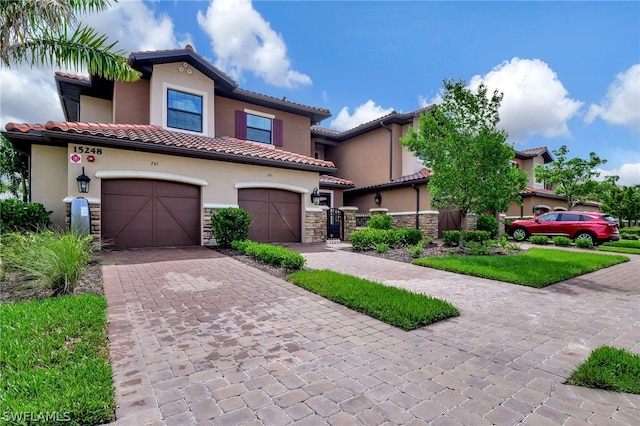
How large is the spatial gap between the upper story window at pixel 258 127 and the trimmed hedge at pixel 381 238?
723cm

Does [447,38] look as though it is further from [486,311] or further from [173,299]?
[173,299]

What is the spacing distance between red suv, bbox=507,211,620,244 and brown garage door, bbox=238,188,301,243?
1302cm

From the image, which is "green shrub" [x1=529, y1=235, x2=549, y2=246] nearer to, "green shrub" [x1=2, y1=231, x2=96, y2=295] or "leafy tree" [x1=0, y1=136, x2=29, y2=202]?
"green shrub" [x1=2, y1=231, x2=96, y2=295]

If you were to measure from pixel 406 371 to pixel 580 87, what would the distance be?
15.4 m

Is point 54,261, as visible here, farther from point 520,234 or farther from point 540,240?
point 520,234

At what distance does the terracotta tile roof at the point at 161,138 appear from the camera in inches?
376

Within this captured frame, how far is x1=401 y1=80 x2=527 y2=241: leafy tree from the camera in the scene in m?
10.5

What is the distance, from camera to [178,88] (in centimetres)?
1323

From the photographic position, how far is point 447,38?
34.6 feet

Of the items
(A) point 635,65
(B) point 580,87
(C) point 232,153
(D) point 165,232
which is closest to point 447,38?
(A) point 635,65

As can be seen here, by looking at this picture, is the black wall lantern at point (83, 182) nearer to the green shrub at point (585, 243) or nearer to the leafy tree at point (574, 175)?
the green shrub at point (585, 243)

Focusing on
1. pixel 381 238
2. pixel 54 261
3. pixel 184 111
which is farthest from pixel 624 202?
pixel 54 261

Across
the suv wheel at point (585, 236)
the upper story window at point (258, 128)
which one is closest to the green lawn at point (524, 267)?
the suv wheel at point (585, 236)

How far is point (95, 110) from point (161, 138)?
5.97 metres
